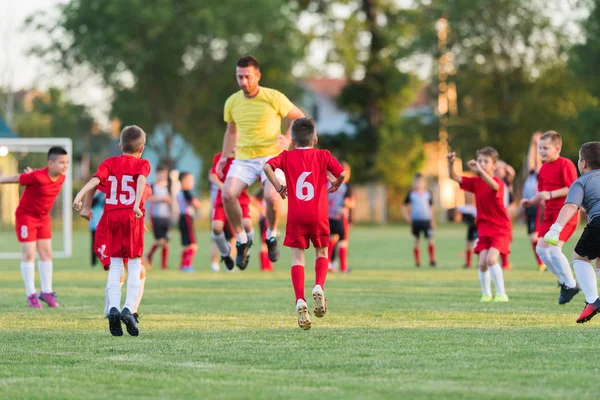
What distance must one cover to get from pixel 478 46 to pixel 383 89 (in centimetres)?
610

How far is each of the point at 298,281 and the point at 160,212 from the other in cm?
1260

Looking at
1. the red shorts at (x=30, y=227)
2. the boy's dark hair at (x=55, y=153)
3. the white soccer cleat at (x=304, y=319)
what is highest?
the boy's dark hair at (x=55, y=153)

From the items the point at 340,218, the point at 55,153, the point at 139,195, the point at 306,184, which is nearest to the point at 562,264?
the point at 306,184

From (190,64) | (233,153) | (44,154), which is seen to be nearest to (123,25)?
(190,64)

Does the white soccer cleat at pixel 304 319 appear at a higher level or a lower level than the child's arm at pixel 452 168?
lower

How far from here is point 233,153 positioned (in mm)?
13547

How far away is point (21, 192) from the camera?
77.9 ft

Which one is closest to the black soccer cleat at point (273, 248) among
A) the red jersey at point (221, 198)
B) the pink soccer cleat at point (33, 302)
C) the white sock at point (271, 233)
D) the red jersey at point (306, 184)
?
the white sock at point (271, 233)

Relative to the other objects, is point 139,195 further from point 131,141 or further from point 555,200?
point 555,200

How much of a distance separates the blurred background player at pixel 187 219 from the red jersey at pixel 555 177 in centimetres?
954

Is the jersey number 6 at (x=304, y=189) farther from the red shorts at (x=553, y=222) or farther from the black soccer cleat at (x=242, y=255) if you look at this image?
the red shorts at (x=553, y=222)

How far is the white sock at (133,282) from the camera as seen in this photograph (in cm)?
970

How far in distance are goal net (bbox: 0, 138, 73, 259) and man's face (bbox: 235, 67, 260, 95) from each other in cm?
873

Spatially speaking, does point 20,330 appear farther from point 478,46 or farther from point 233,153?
point 478,46
